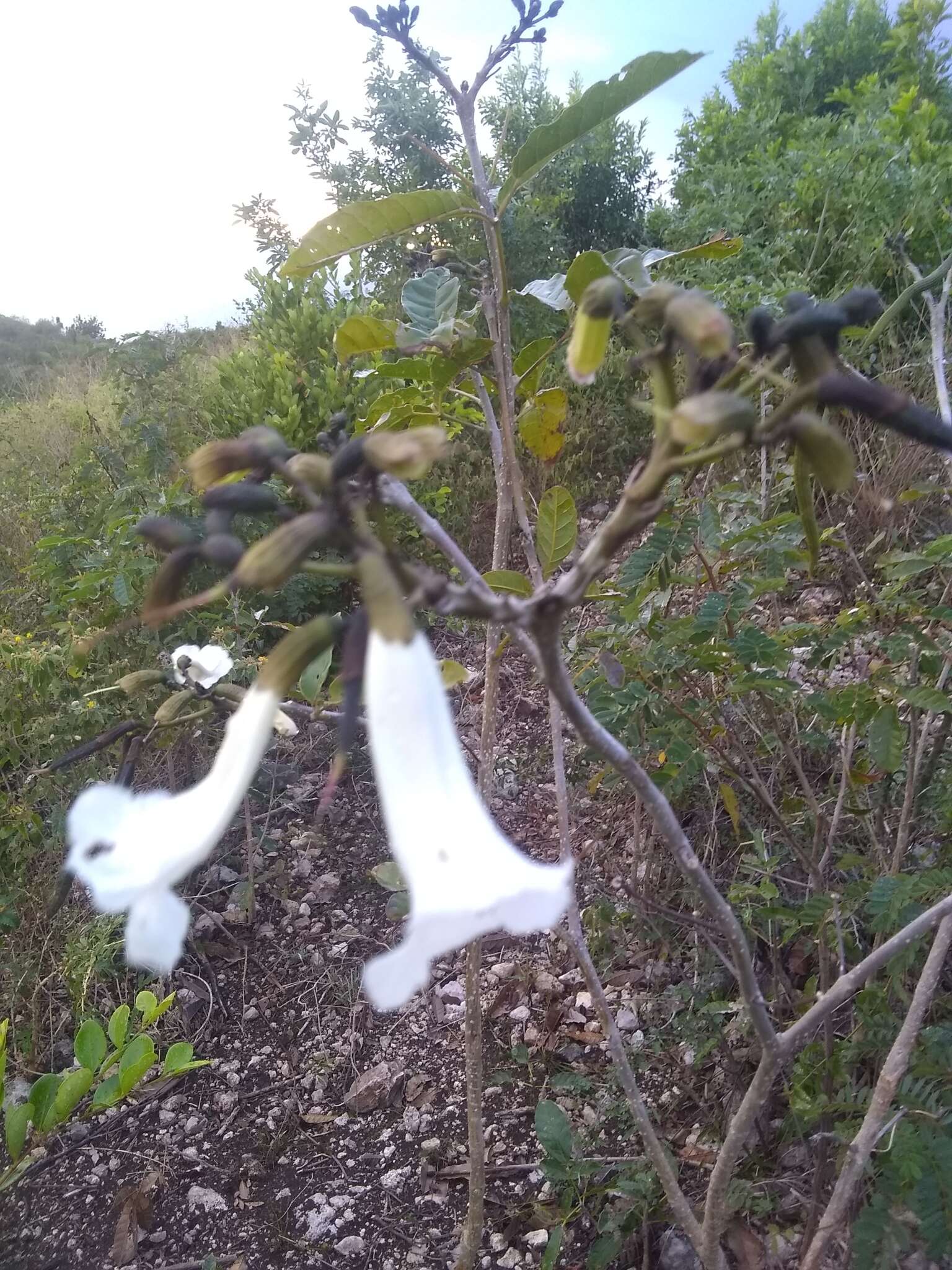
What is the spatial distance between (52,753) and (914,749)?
80.9 inches

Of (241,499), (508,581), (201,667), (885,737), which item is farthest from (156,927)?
(885,737)

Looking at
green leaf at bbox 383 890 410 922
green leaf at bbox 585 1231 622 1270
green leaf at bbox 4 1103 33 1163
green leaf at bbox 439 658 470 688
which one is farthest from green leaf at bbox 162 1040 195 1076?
green leaf at bbox 439 658 470 688

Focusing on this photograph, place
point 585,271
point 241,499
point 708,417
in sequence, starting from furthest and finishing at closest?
point 585,271
point 241,499
point 708,417

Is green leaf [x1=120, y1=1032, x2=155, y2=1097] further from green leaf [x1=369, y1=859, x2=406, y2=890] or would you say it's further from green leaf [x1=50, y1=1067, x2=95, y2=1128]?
green leaf [x1=369, y1=859, x2=406, y2=890]

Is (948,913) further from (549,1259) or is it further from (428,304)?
(428,304)

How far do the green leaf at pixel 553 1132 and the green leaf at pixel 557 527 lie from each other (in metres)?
0.83

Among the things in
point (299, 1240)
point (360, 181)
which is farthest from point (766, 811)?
point (360, 181)

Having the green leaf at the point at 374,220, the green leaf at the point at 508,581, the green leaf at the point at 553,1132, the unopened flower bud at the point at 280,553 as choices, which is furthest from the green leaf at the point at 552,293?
the green leaf at the point at 553,1132

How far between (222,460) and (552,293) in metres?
0.63

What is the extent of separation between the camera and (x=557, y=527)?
3.25 ft

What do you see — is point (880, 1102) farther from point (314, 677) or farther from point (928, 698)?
point (314, 677)

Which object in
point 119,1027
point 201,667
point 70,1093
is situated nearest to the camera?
point 201,667

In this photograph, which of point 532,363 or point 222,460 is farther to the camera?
point 532,363

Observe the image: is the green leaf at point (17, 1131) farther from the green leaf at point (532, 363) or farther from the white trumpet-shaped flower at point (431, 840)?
the green leaf at point (532, 363)
